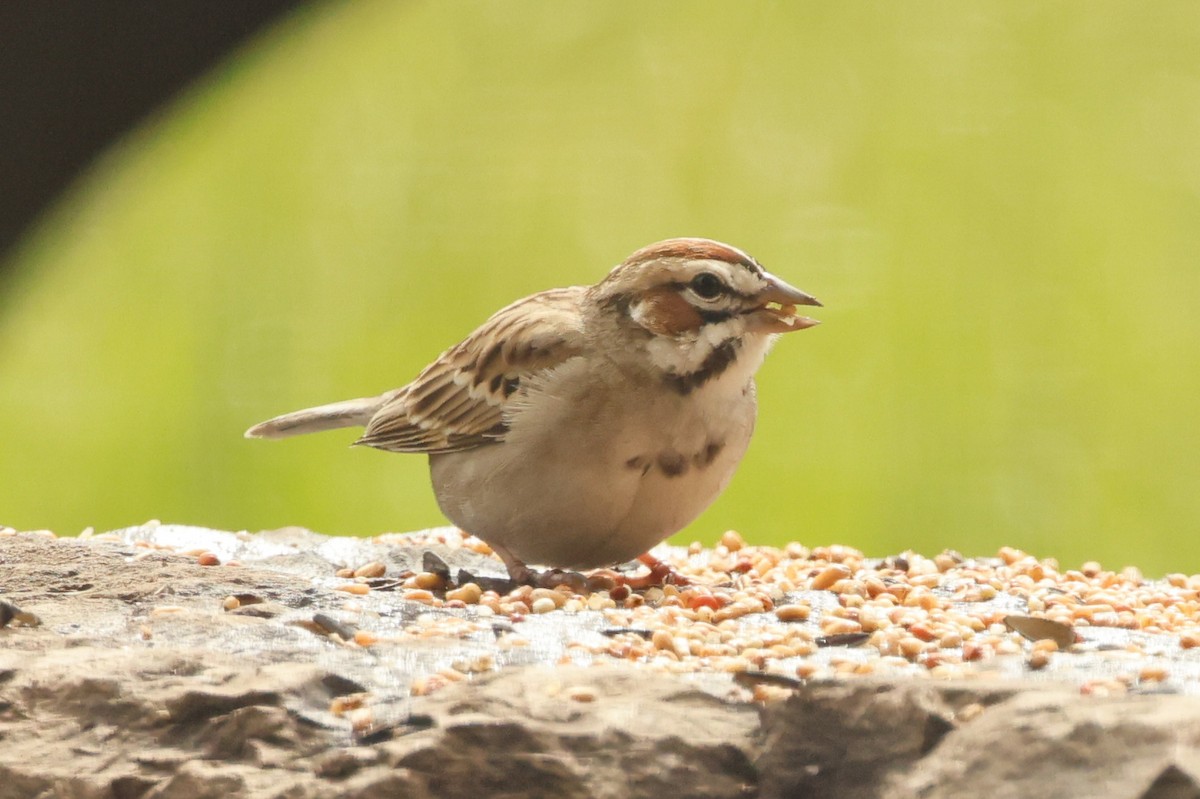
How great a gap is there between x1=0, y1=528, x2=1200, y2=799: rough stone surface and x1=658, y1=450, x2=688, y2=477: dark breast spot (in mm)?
822

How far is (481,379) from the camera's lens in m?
3.31

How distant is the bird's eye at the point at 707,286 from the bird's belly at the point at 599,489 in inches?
10.5

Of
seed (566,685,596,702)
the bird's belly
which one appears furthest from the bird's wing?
seed (566,685,596,702)

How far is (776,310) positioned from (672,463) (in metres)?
0.37

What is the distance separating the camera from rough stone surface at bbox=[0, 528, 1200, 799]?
168 centimetres

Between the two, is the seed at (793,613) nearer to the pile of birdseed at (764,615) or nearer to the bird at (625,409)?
the pile of birdseed at (764,615)

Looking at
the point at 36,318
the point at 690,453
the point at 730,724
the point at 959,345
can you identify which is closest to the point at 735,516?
the point at 959,345

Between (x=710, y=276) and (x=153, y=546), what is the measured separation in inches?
58.6

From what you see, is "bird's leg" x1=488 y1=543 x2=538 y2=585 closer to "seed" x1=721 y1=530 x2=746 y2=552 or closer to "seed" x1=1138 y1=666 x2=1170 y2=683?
"seed" x1=721 y1=530 x2=746 y2=552

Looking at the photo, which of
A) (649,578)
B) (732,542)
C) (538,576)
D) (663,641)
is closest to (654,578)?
(649,578)

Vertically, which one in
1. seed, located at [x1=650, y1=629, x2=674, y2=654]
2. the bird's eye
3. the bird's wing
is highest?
the bird's eye

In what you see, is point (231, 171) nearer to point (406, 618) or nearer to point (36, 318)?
point (36, 318)

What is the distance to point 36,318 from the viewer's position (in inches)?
194

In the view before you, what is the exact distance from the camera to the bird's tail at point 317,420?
380 centimetres
